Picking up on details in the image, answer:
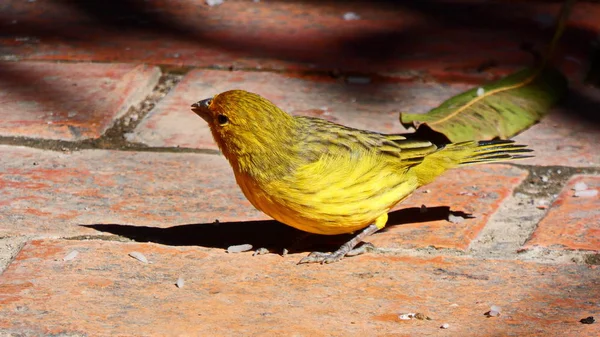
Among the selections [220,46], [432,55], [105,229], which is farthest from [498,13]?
[105,229]

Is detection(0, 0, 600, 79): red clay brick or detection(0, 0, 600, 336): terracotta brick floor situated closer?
detection(0, 0, 600, 336): terracotta brick floor

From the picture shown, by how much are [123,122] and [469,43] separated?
170cm

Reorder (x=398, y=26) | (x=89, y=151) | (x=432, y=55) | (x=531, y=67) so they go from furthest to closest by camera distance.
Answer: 1. (x=398, y=26)
2. (x=432, y=55)
3. (x=531, y=67)
4. (x=89, y=151)

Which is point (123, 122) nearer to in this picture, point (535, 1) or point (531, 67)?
point (531, 67)

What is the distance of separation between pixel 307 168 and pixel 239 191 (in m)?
0.54

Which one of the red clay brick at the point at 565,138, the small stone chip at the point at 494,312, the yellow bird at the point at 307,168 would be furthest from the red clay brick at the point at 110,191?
the red clay brick at the point at 565,138

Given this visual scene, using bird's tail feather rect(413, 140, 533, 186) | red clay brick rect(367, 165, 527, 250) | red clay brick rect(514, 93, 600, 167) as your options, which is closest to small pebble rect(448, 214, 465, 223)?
red clay brick rect(367, 165, 527, 250)

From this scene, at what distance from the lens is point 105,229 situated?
3266 mm

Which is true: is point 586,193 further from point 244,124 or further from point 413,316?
point 244,124

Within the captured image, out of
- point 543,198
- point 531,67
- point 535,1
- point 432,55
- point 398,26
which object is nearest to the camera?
point 543,198

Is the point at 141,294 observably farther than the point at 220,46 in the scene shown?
No

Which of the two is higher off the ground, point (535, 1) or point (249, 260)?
point (535, 1)

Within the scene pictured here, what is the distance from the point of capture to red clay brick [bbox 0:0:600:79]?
468cm

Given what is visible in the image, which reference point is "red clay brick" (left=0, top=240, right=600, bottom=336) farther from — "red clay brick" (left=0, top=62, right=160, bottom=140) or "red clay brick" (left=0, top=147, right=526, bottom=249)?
"red clay brick" (left=0, top=62, right=160, bottom=140)
